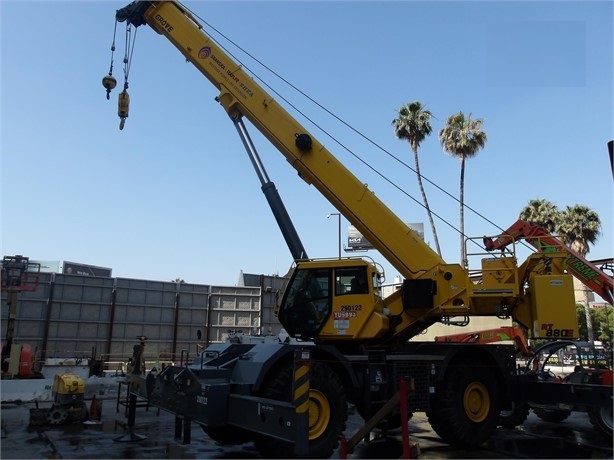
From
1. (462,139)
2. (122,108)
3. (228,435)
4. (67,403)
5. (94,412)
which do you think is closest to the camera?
(228,435)

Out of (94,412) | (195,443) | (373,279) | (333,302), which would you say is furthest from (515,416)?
(94,412)

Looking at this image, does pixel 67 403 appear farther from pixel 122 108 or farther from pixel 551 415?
pixel 551 415

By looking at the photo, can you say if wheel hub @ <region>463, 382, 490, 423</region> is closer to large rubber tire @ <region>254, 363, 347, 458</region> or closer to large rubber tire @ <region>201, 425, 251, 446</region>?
large rubber tire @ <region>254, 363, 347, 458</region>

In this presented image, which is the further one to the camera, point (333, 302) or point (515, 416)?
point (515, 416)

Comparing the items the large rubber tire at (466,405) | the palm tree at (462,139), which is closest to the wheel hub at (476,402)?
the large rubber tire at (466,405)

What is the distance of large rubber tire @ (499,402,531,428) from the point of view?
1102 cm

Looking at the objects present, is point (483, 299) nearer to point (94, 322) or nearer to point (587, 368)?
point (587, 368)

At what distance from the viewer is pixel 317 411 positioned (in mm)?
7473

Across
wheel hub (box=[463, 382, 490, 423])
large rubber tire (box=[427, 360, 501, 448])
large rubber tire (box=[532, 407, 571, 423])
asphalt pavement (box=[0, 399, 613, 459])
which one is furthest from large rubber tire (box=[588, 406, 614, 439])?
wheel hub (box=[463, 382, 490, 423])

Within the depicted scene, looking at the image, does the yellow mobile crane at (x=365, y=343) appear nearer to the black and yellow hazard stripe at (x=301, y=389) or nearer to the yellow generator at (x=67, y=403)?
the black and yellow hazard stripe at (x=301, y=389)

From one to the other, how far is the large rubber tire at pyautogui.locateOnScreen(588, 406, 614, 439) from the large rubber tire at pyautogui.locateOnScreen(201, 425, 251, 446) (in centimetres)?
697

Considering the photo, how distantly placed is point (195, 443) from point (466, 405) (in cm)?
514

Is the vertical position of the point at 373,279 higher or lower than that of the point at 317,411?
higher

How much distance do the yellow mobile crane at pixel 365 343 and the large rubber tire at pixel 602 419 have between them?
34.6 inches
